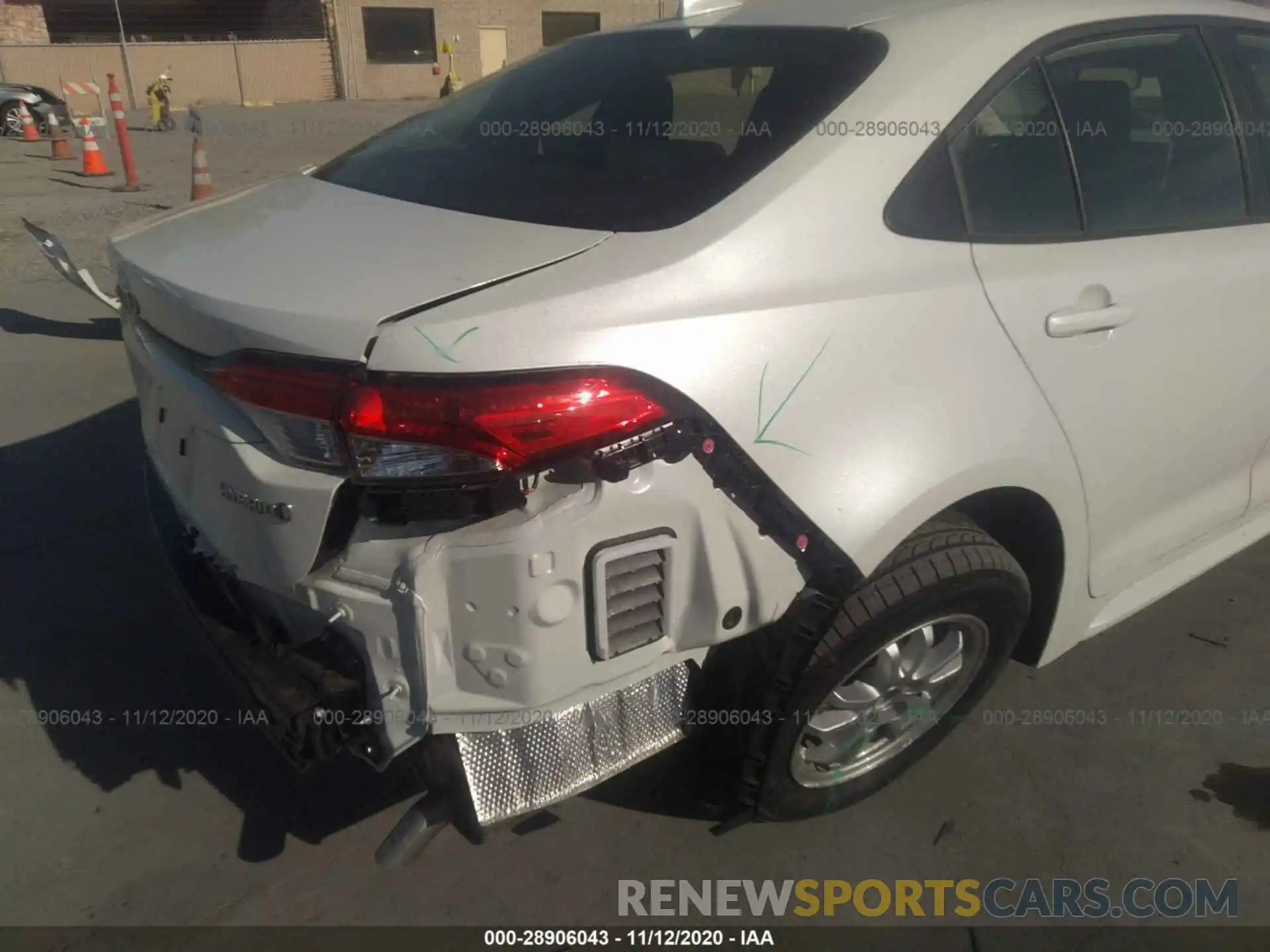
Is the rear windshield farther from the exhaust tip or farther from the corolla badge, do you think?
the exhaust tip

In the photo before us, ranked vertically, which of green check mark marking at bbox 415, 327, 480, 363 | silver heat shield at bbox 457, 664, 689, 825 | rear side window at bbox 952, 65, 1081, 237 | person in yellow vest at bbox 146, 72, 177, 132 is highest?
rear side window at bbox 952, 65, 1081, 237

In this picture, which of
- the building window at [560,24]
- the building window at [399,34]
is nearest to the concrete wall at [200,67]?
the building window at [399,34]

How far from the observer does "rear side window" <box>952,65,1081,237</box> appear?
6.89 feet

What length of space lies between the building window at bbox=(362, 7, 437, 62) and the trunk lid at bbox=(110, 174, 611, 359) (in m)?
31.1

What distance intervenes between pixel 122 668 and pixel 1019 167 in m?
2.80

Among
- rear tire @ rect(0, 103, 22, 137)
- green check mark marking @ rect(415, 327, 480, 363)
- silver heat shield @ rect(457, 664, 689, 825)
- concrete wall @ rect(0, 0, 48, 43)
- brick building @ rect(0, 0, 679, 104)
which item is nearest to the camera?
green check mark marking @ rect(415, 327, 480, 363)

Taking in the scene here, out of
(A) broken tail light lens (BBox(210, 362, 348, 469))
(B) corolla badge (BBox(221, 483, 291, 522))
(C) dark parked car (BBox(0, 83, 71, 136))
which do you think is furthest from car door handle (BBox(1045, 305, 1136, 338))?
(C) dark parked car (BBox(0, 83, 71, 136))

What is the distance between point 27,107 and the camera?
17250 mm

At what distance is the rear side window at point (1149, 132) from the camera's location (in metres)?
2.34

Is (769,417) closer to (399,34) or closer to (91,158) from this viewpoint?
(91,158)

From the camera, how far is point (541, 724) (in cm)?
186

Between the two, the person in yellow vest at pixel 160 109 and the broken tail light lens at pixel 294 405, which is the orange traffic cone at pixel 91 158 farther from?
the broken tail light lens at pixel 294 405

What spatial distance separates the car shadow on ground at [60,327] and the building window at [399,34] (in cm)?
2672

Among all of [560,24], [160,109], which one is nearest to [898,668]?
[160,109]
